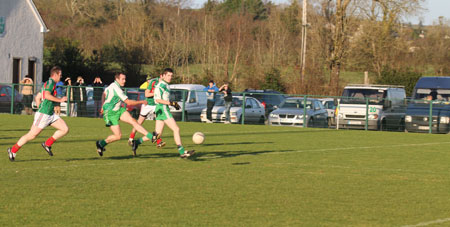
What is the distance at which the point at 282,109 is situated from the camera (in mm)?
31781

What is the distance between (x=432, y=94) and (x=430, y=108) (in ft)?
3.82

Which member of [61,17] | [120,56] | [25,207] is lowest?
[25,207]

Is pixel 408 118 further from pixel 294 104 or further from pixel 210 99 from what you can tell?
pixel 210 99

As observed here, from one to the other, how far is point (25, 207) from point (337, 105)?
77.3 feet

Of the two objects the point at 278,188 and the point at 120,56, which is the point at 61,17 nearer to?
the point at 120,56

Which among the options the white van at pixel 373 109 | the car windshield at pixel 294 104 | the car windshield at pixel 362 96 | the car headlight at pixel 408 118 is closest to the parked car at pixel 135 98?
the car windshield at pixel 294 104

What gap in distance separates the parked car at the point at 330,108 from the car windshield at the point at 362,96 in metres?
0.81

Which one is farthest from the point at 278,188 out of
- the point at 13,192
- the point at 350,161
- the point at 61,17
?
the point at 61,17

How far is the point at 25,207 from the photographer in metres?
8.88

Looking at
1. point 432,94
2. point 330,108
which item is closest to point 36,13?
point 330,108

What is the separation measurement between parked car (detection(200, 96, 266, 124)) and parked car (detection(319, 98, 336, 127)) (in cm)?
293

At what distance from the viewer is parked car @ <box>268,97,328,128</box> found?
31.2 m

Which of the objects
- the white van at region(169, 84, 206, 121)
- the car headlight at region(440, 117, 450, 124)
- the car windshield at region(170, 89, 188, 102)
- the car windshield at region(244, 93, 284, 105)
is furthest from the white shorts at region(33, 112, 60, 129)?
the car windshield at region(244, 93, 284, 105)

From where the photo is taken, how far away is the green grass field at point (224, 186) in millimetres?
8516
